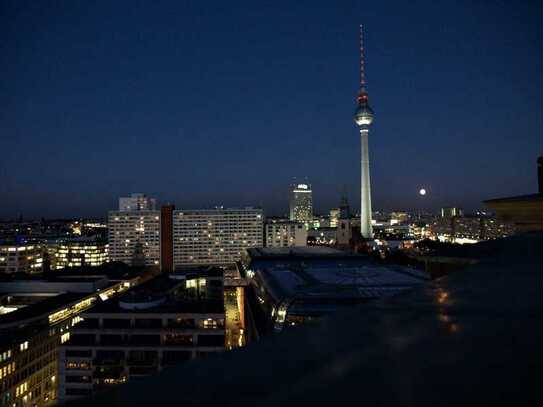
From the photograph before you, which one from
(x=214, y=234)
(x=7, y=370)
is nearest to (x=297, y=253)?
(x=7, y=370)

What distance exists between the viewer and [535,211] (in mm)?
6172

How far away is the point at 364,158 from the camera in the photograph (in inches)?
3211

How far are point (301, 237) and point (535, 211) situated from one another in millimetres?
67980

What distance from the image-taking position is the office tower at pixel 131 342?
19547 mm

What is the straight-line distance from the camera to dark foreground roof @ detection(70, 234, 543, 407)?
1.06m

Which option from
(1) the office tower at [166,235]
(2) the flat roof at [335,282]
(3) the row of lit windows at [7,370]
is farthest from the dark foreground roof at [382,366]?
(1) the office tower at [166,235]

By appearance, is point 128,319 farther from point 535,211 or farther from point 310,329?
point 310,329

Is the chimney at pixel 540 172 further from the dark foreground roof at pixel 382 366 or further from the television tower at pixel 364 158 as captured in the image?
the television tower at pixel 364 158

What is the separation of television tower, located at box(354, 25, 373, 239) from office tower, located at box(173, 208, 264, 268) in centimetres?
2164

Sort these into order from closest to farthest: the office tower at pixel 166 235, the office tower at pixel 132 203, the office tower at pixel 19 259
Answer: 1. the office tower at pixel 19 259
2. the office tower at pixel 166 235
3. the office tower at pixel 132 203

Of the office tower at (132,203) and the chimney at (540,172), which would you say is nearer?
the chimney at (540,172)

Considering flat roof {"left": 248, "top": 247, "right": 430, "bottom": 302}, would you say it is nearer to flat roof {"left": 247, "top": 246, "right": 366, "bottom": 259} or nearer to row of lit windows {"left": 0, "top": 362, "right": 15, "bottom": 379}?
flat roof {"left": 247, "top": 246, "right": 366, "bottom": 259}

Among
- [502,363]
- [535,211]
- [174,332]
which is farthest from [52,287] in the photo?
[502,363]

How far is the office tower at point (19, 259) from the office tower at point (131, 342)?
47.4 meters
